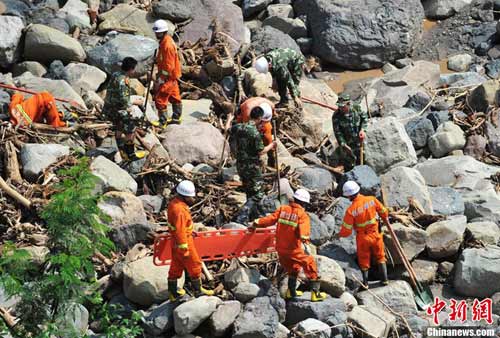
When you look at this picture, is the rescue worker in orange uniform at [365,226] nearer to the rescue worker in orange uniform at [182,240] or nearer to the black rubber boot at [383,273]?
Answer: the black rubber boot at [383,273]

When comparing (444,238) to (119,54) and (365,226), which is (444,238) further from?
(119,54)

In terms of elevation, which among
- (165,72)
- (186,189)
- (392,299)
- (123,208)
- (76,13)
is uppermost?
(186,189)

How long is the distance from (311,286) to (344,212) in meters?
1.96

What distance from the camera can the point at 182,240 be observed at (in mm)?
11367

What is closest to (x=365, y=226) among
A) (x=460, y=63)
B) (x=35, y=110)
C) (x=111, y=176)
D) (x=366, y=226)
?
(x=366, y=226)

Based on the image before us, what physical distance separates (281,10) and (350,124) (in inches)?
284

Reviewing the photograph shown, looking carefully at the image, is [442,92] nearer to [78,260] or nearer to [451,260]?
[451,260]

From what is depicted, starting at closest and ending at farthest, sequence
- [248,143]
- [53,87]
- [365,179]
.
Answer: [248,143] → [365,179] → [53,87]

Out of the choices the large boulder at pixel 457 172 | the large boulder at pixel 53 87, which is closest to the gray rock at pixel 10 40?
the large boulder at pixel 53 87

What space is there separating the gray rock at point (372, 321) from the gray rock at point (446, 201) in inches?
102

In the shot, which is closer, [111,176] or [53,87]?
[111,176]

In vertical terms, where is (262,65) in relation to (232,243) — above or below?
above

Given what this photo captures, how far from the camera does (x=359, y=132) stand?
1480 centimetres

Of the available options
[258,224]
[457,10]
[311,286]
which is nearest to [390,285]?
[311,286]
